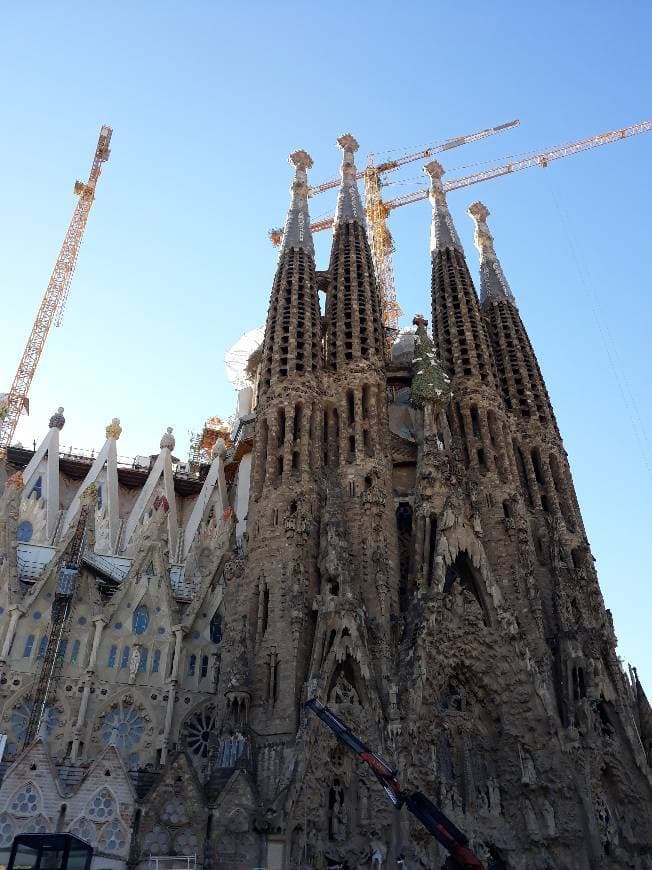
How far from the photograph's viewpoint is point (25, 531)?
3281cm

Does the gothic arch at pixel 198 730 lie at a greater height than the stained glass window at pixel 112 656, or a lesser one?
lesser

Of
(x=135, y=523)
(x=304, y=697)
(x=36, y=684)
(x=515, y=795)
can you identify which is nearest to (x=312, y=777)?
(x=304, y=697)

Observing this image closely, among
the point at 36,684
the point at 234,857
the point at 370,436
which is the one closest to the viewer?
the point at 234,857

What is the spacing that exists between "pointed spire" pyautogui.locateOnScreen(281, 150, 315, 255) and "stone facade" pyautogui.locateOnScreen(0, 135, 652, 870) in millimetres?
561

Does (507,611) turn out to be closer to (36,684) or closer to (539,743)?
(539,743)

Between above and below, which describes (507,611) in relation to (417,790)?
above

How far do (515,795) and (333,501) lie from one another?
1033cm

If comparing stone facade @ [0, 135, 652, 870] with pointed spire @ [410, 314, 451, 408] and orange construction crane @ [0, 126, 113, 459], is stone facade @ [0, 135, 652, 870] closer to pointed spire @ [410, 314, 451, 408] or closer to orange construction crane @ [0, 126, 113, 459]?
pointed spire @ [410, 314, 451, 408]

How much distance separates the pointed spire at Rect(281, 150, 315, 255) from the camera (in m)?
34.0

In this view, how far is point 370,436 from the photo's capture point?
89.2 feet

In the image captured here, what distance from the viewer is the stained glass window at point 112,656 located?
965 inches

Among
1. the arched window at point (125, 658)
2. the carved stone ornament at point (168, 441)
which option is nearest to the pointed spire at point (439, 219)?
the carved stone ornament at point (168, 441)

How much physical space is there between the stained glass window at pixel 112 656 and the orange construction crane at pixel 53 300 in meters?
15.9

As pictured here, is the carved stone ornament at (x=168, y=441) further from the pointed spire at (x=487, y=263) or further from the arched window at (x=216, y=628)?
the pointed spire at (x=487, y=263)
